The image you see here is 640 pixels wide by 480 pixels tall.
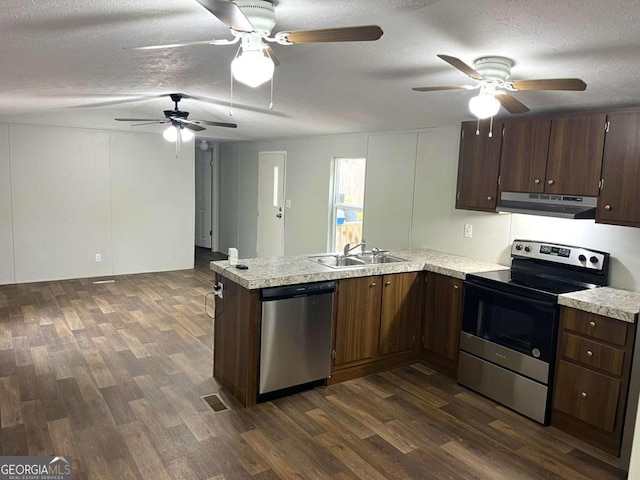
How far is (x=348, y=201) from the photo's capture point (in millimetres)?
6156

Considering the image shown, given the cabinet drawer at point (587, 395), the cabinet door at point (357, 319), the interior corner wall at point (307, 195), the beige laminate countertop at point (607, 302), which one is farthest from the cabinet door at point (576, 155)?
the interior corner wall at point (307, 195)

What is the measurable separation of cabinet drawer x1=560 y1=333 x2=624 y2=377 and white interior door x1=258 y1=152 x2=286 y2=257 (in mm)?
4805

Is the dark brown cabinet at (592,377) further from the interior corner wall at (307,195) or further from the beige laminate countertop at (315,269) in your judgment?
the interior corner wall at (307,195)

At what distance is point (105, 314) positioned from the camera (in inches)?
207

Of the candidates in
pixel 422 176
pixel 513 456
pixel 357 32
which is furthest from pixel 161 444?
pixel 422 176

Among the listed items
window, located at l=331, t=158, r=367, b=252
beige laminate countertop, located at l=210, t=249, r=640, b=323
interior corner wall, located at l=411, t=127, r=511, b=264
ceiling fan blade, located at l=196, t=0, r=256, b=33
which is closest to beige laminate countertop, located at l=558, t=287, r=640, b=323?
beige laminate countertop, located at l=210, t=249, r=640, b=323

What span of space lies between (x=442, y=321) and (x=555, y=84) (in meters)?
2.22

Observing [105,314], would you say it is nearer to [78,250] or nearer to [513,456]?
[78,250]

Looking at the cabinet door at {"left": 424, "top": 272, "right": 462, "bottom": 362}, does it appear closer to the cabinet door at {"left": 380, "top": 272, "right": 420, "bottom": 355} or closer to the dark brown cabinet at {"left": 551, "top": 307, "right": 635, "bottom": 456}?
the cabinet door at {"left": 380, "top": 272, "right": 420, "bottom": 355}

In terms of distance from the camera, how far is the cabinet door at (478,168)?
12.9 feet

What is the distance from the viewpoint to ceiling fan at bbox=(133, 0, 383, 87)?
5.69 ft

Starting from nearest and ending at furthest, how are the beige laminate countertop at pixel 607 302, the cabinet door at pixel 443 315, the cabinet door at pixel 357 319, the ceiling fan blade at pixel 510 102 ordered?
the ceiling fan blade at pixel 510 102 → the beige laminate countertop at pixel 607 302 → the cabinet door at pixel 357 319 → the cabinet door at pixel 443 315

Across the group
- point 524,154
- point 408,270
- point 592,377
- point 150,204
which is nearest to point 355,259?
point 408,270

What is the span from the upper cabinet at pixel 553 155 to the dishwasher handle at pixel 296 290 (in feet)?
5.44
